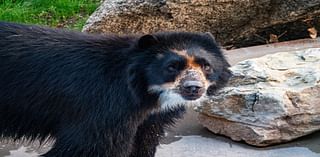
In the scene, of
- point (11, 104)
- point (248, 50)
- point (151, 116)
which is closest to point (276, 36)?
point (248, 50)

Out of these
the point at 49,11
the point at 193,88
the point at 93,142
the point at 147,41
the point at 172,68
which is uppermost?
the point at 147,41

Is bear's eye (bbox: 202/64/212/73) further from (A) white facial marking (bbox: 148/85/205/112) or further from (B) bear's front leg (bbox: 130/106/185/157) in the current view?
(B) bear's front leg (bbox: 130/106/185/157)

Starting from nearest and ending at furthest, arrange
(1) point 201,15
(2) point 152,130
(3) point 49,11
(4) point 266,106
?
(2) point 152,130, (4) point 266,106, (1) point 201,15, (3) point 49,11

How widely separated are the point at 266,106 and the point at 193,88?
1.19 meters

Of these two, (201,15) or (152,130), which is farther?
(201,15)

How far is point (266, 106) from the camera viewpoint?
5734mm

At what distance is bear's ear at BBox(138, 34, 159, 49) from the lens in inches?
188

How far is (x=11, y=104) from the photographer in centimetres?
509

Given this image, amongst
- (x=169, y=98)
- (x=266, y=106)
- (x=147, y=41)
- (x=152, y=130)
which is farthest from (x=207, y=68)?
(x=266, y=106)

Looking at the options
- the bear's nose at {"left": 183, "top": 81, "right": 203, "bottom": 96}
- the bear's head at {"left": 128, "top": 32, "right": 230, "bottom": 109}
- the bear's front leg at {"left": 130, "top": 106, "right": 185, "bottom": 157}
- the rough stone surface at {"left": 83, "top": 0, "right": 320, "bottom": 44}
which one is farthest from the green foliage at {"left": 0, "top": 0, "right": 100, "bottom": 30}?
the bear's nose at {"left": 183, "top": 81, "right": 203, "bottom": 96}

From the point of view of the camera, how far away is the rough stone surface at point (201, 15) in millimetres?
7543

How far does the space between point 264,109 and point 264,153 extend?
1.07ft

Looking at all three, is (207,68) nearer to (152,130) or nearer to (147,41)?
(147,41)

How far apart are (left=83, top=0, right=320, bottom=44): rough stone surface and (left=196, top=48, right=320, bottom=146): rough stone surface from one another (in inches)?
67.1
